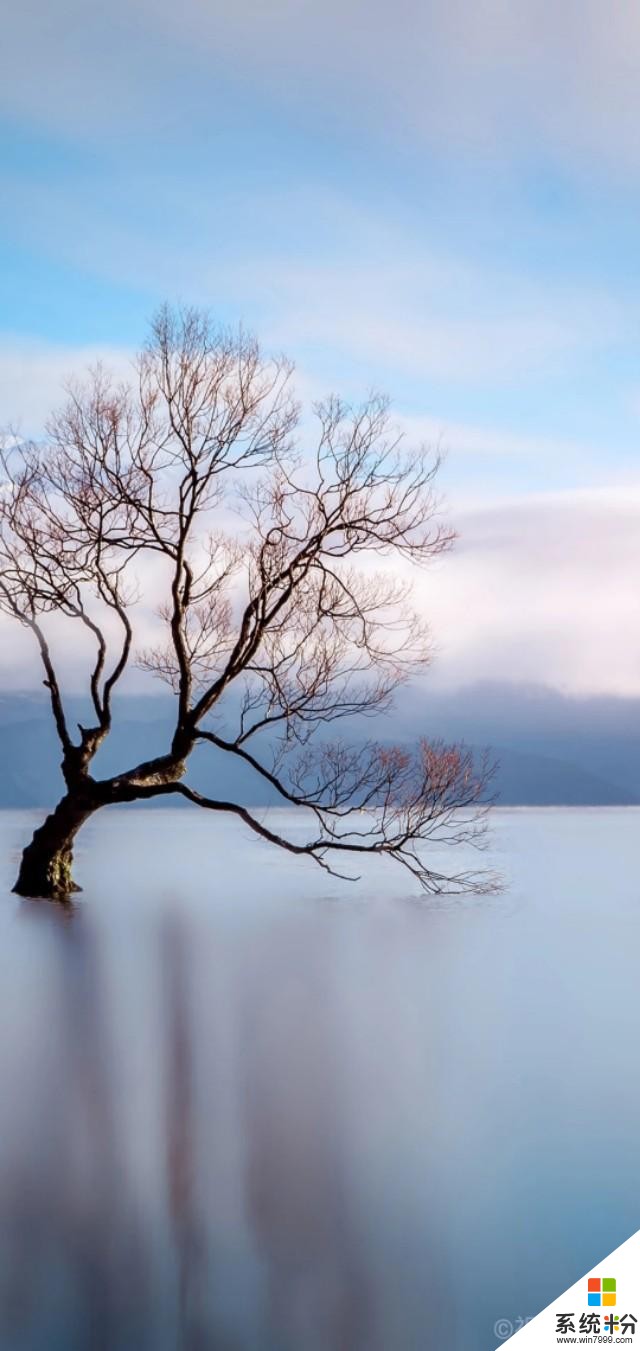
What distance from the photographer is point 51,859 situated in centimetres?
896

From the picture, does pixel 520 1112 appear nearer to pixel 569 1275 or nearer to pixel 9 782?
pixel 569 1275

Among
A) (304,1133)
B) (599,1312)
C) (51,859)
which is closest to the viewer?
(599,1312)

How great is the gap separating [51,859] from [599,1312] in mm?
6426

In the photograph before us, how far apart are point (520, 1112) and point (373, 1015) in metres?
1.66

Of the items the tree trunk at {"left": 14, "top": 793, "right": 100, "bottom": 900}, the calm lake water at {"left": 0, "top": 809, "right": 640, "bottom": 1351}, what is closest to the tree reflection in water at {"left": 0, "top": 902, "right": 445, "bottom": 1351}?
the calm lake water at {"left": 0, "top": 809, "right": 640, "bottom": 1351}

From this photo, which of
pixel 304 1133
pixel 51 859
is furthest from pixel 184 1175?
pixel 51 859

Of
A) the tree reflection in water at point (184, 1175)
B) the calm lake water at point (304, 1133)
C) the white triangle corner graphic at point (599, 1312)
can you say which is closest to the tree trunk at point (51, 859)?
the calm lake water at point (304, 1133)

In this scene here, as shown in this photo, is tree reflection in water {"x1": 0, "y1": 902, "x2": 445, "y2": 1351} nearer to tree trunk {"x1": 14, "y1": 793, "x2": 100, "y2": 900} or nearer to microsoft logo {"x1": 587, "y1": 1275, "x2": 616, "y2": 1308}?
microsoft logo {"x1": 587, "y1": 1275, "x2": 616, "y2": 1308}

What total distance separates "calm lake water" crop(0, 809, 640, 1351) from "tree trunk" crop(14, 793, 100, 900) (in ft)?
1.24

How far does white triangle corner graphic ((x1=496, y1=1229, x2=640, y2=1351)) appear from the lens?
9.66 feet

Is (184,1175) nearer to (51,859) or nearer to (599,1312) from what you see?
(599,1312)

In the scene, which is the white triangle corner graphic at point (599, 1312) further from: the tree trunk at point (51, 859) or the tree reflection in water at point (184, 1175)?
the tree trunk at point (51, 859)

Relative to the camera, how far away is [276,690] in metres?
8.24

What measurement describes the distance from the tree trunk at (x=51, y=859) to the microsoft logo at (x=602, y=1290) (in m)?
6.00
